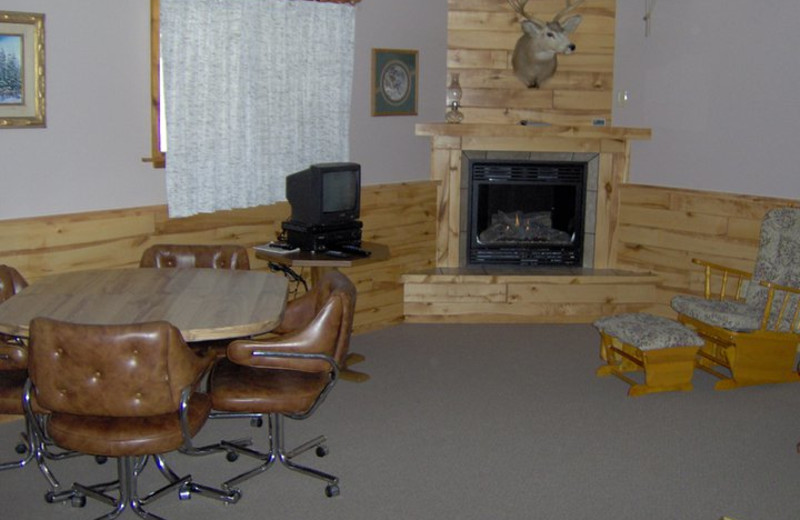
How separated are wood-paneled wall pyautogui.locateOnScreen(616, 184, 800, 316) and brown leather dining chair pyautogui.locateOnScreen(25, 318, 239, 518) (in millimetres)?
4118

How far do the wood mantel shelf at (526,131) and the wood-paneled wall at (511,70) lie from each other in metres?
0.20

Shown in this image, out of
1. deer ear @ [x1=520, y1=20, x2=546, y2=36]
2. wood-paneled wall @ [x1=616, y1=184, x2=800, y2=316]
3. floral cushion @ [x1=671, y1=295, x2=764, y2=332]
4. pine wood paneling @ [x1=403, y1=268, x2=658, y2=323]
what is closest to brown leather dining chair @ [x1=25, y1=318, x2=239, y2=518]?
floral cushion @ [x1=671, y1=295, x2=764, y2=332]

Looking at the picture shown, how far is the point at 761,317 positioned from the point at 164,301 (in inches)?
134

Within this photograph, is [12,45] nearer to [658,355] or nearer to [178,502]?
[178,502]

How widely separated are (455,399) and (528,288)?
5.94 ft

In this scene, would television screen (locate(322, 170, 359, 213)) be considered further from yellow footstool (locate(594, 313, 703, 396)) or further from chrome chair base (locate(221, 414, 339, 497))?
yellow footstool (locate(594, 313, 703, 396))

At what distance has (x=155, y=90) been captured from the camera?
4.93 metres

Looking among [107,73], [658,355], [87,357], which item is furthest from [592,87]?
[87,357]

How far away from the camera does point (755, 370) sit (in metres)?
5.30

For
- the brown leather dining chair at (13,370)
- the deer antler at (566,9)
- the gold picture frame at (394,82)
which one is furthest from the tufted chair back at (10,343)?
the deer antler at (566,9)

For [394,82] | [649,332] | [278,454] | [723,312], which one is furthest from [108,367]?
[394,82]

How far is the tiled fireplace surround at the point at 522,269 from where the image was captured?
6.59m

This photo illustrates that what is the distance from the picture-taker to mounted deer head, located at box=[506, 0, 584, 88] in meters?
6.36

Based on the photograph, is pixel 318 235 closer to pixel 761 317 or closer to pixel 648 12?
pixel 761 317
